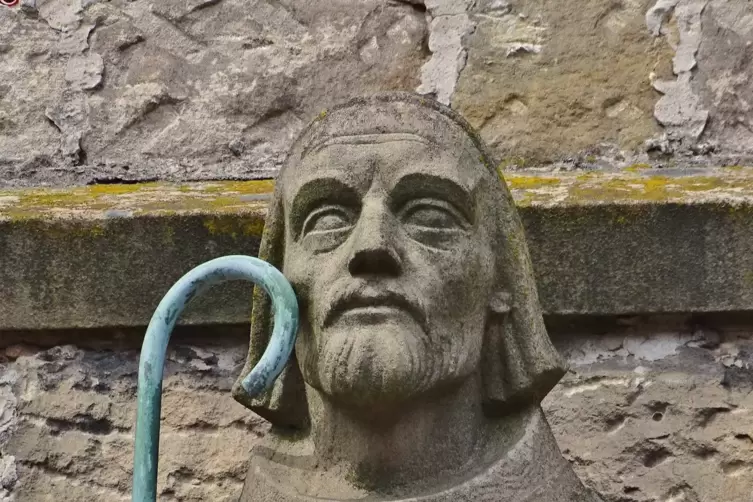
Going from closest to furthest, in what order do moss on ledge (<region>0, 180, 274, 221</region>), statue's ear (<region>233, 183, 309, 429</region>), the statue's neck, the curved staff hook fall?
the curved staff hook < the statue's neck < statue's ear (<region>233, 183, 309, 429</region>) < moss on ledge (<region>0, 180, 274, 221</region>)

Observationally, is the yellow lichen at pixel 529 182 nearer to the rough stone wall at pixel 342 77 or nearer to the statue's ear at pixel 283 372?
the rough stone wall at pixel 342 77

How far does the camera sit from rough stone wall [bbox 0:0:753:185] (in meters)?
2.66

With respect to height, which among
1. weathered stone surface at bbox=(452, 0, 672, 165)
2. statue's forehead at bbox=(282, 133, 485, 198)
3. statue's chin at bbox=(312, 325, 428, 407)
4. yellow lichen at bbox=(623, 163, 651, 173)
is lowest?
statue's chin at bbox=(312, 325, 428, 407)

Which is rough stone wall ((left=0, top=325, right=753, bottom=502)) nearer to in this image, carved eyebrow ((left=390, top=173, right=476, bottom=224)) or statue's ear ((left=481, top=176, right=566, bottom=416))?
statue's ear ((left=481, top=176, right=566, bottom=416))

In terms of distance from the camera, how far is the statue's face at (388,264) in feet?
4.81

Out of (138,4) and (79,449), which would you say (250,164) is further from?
(79,449)

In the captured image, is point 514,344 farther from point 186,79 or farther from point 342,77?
point 186,79

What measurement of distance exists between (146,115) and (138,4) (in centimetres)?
34

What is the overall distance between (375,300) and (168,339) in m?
0.30

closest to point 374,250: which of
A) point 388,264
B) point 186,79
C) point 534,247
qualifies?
point 388,264

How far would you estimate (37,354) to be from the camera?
246 cm

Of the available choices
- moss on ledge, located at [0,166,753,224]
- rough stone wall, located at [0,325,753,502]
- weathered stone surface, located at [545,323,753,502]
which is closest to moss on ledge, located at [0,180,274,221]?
moss on ledge, located at [0,166,753,224]

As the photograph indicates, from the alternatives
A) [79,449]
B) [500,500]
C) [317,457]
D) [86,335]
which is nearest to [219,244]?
[86,335]

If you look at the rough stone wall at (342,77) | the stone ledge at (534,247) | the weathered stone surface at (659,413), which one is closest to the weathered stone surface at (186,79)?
the rough stone wall at (342,77)
